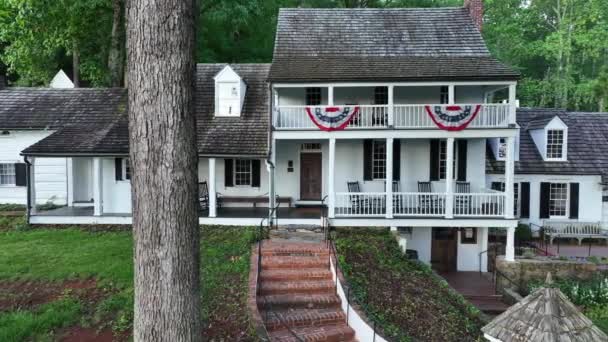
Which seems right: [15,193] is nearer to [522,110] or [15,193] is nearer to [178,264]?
[178,264]

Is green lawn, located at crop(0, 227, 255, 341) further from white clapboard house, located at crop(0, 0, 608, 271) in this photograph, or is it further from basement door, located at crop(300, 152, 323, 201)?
basement door, located at crop(300, 152, 323, 201)

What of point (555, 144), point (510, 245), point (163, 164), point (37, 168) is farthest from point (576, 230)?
point (37, 168)

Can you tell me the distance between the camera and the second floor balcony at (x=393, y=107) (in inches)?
559

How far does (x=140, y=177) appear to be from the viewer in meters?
3.87

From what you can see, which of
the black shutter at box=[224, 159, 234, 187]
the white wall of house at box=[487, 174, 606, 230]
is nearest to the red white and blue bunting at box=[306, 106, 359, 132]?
the black shutter at box=[224, 159, 234, 187]

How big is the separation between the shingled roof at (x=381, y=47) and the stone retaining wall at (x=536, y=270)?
6227mm

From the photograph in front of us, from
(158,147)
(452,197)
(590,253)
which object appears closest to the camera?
(158,147)

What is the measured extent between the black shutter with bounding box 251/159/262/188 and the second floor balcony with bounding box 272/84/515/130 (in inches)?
103

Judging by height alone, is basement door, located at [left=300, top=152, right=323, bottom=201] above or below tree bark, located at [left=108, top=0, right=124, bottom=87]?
below

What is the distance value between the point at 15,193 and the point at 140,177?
57.2 ft

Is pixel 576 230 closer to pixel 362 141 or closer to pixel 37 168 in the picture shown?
pixel 362 141

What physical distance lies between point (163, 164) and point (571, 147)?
64.2 feet

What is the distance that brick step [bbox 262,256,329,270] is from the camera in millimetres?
10766

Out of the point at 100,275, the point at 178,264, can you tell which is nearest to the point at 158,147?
the point at 178,264
